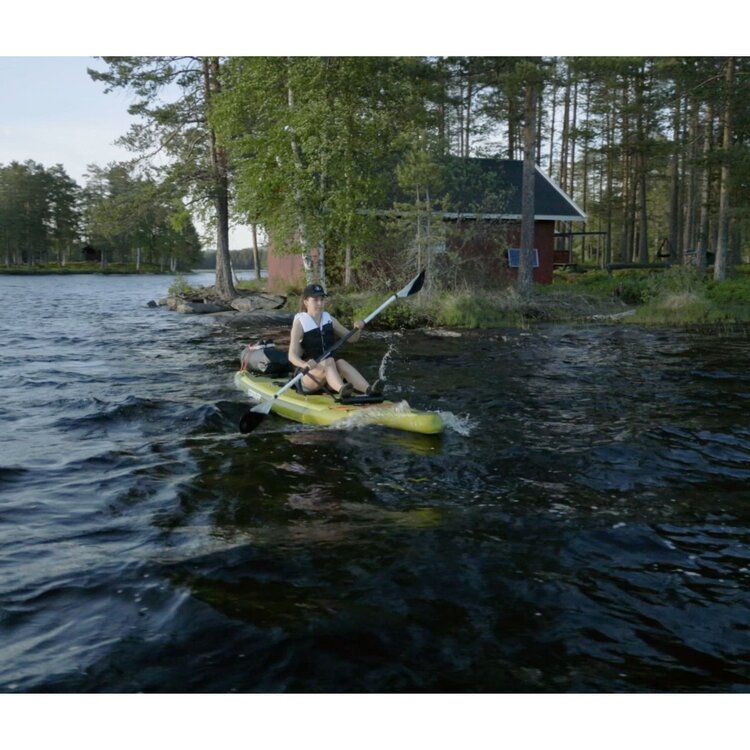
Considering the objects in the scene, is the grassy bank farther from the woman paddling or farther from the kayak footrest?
the kayak footrest

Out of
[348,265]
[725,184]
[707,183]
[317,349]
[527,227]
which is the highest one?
[707,183]

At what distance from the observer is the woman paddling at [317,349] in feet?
28.0

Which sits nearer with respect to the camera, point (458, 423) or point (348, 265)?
point (458, 423)

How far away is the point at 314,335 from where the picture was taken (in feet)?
28.6

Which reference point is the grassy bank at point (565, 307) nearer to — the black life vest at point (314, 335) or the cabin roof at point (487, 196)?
the cabin roof at point (487, 196)

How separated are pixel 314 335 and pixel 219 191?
57.5ft

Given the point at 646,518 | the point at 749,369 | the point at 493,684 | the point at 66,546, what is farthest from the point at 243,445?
the point at 749,369

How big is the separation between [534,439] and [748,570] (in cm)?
327

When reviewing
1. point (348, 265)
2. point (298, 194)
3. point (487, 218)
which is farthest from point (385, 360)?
point (487, 218)

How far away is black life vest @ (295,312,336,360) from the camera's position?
28.5 ft

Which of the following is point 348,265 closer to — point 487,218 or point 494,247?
point 487,218

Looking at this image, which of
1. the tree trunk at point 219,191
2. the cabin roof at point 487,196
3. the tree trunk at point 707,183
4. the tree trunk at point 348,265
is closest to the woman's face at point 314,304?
the cabin roof at point 487,196

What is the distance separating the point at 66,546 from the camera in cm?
505

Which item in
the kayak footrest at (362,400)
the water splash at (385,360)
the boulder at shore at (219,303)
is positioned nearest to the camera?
the kayak footrest at (362,400)
